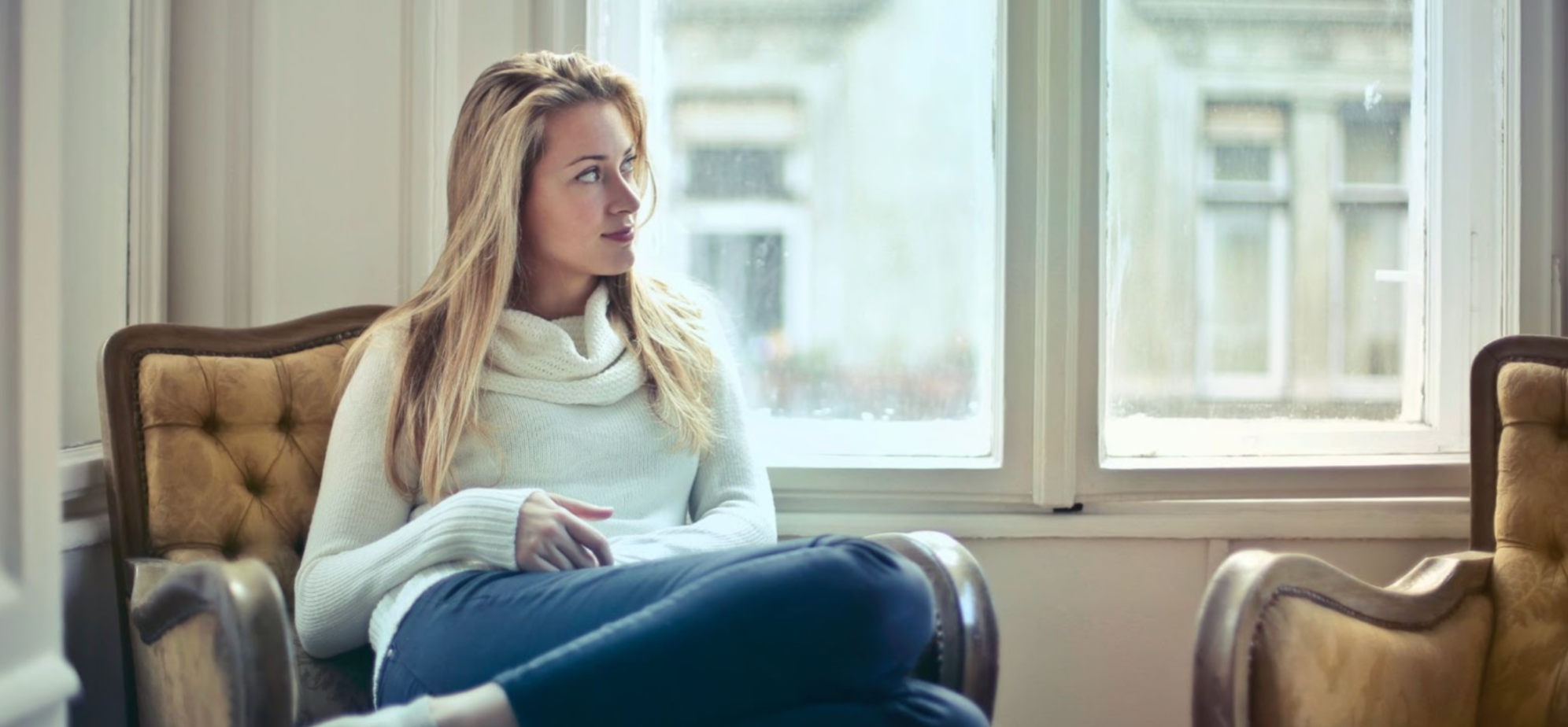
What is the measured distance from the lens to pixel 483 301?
1.65m

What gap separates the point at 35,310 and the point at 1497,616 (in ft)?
5.47

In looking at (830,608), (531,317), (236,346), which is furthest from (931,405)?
(236,346)

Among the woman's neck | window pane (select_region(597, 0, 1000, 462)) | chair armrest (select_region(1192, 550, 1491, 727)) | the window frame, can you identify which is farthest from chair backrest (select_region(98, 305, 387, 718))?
the window frame

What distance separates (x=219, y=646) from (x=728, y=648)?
495 millimetres

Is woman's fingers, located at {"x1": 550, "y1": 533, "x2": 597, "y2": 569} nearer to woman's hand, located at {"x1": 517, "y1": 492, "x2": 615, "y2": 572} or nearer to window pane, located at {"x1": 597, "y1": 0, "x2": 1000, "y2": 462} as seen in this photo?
woman's hand, located at {"x1": 517, "y1": 492, "x2": 615, "y2": 572}

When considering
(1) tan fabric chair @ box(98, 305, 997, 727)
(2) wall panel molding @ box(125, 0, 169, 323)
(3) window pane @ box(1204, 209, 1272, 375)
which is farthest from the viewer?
(3) window pane @ box(1204, 209, 1272, 375)

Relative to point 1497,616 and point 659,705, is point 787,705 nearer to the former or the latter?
point 659,705

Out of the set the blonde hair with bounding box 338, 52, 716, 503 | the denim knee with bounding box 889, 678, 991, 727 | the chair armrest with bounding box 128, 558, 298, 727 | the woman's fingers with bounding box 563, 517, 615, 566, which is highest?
the blonde hair with bounding box 338, 52, 716, 503

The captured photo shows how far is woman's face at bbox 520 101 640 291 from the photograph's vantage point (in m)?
1.68

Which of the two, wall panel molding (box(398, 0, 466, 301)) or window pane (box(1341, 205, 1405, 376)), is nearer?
wall panel molding (box(398, 0, 466, 301))

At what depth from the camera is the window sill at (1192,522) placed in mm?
2020

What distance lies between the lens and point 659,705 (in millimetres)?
1157

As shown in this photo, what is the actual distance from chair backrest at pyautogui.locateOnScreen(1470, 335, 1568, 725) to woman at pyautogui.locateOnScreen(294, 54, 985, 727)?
785mm

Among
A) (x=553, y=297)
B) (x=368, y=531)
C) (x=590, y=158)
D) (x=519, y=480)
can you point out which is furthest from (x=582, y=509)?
(x=590, y=158)
